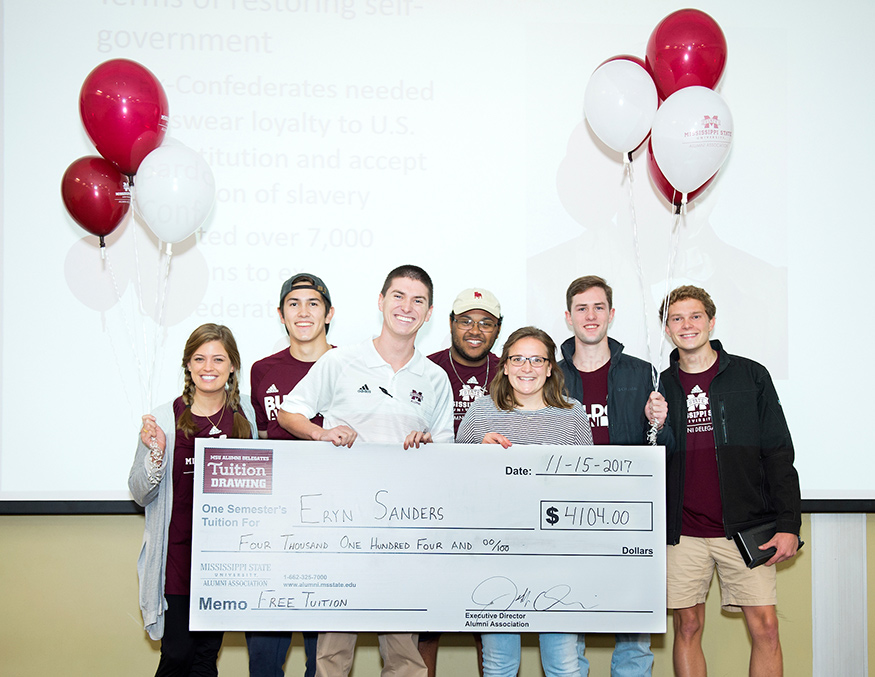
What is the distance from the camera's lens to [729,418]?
8.77 ft

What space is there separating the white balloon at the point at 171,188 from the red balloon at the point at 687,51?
1.74 meters

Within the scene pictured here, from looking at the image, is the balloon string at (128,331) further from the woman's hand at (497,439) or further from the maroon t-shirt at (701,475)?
the maroon t-shirt at (701,475)

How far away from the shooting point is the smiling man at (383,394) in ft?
8.13

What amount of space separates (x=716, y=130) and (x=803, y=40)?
120 cm

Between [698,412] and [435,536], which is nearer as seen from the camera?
[435,536]


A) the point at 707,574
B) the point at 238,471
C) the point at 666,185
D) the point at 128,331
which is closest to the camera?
the point at 238,471

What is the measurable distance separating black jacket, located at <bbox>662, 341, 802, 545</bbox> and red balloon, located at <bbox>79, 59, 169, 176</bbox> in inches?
86.2

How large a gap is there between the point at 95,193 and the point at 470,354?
1556 mm

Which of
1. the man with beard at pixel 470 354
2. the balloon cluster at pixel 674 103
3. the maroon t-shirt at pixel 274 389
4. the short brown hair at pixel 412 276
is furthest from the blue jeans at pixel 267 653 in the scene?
the balloon cluster at pixel 674 103

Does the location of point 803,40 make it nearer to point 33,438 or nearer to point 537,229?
point 537,229

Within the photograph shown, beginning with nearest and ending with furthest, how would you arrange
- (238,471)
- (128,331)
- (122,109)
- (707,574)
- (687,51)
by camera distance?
(238,471)
(122,109)
(687,51)
(707,574)
(128,331)

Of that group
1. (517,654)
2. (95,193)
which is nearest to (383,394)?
(517,654)

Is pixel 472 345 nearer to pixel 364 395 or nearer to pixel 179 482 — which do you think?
pixel 364 395

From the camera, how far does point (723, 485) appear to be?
263cm
